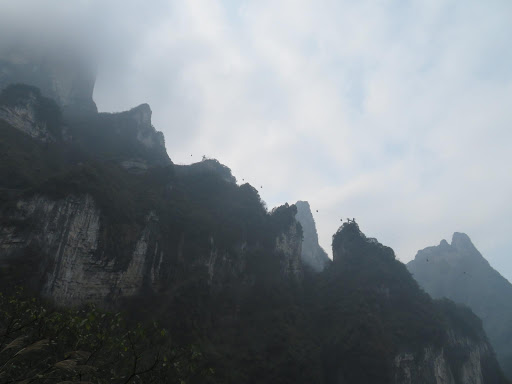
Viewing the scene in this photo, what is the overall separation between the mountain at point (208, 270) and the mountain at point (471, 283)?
129 ft

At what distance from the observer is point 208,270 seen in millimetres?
53000

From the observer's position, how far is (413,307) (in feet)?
199

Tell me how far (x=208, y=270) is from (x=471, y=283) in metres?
110

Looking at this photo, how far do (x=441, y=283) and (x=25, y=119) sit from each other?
134 metres

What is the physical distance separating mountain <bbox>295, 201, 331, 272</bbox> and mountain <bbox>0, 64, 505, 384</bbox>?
1690 inches

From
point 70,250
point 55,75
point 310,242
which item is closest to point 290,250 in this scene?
point 70,250

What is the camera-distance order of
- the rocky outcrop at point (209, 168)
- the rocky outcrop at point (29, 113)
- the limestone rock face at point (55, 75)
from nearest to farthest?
the rocky outcrop at point (29, 113)
the limestone rock face at point (55, 75)
the rocky outcrop at point (209, 168)

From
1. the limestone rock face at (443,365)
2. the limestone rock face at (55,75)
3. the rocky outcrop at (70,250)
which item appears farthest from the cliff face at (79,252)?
the limestone rock face at (55,75)

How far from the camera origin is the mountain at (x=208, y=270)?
38.3 meters

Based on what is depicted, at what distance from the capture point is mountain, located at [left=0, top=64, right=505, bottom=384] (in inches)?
1508

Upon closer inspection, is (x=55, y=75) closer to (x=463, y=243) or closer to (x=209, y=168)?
(x=209, y=168)

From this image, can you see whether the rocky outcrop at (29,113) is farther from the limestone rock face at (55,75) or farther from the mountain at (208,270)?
the limestone rock face at (55,75)

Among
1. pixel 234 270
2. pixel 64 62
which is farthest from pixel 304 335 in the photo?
pixel 64 62

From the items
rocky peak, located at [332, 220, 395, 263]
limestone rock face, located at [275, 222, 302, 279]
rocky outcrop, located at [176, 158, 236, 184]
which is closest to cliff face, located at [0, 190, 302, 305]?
limestone rock face, located at [275, 222, 302, 279]
